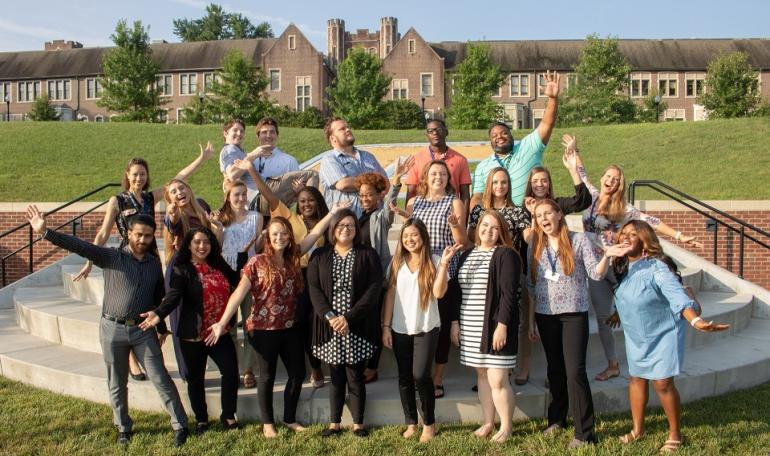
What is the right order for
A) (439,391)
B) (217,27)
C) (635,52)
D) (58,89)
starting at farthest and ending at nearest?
(217,27)
(58,89)
(635,52)
(439,391)

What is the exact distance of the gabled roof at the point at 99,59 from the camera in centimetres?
5216

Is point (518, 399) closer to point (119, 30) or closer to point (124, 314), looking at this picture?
point (124, 314)

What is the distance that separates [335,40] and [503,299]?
203ft

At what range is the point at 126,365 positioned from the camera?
420cm

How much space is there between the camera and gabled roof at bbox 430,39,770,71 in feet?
161

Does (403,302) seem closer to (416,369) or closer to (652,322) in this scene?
(416,369)

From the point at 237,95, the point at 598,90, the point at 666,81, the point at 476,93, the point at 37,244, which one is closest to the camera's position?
the point at 37,244

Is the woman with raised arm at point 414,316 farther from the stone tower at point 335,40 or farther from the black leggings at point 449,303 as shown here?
the stone tower at point 335,40

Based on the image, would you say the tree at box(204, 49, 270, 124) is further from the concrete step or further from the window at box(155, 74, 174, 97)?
the concrete step

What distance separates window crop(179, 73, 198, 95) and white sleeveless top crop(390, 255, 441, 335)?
51979 mm

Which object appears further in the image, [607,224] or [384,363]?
[384,363]

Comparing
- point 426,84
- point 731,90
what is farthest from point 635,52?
point 731,90

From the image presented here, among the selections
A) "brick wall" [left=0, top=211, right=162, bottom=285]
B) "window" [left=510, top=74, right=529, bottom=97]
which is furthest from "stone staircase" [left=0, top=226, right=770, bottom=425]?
"window" [left=510, top=74, right=529, bottom=97]

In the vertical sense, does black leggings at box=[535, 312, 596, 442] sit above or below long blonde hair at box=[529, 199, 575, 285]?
below
